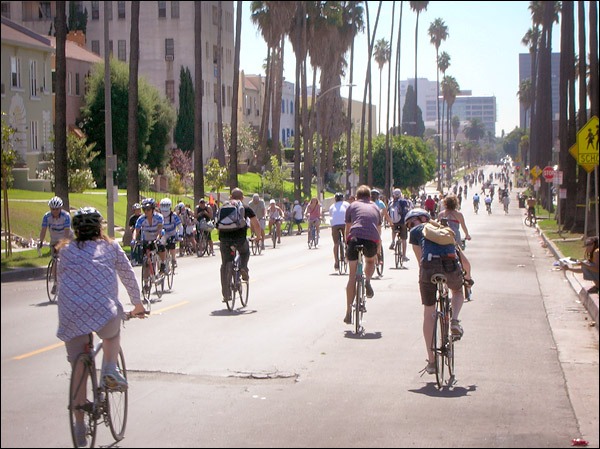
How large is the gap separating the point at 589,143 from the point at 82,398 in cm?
1918

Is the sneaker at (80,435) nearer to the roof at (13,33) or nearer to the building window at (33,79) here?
the roof at (13,33)

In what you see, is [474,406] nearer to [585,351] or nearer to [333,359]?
[333,359]

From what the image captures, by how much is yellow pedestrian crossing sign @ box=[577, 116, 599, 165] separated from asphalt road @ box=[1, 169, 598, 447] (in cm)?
723

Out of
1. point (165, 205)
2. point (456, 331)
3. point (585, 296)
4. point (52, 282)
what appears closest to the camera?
point (456, 331)

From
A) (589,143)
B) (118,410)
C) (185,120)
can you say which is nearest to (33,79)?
(589,143)

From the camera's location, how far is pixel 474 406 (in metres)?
8.02

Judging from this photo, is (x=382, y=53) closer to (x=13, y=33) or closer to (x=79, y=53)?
(x=79, y=53)

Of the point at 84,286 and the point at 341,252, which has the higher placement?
the point at 84,286

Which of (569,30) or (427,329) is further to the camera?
(569,30)

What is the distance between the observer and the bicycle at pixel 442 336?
8.77 meters

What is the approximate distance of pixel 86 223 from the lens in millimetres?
5832

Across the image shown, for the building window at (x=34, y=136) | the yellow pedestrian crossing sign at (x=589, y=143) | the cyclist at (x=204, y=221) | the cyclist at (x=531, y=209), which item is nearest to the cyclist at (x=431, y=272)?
the yellow pedestrian crossing sign at (x=589, y=143)

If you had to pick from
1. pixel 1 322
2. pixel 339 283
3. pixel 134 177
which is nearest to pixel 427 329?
pixel 1 322

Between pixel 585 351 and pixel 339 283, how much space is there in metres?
7.88
